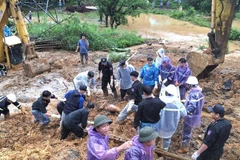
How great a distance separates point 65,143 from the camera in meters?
6.17

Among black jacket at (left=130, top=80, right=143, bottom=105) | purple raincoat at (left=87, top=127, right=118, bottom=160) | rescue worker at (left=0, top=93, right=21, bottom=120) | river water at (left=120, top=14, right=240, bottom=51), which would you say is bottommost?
river water at (left=120, top=14, right=240, bottom=51)

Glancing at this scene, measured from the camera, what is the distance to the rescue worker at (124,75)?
27.0ft

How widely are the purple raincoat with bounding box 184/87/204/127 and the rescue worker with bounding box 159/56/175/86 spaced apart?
2.32 meters

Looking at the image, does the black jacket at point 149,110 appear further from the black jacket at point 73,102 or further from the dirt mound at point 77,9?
the dirt mound at point 77,9

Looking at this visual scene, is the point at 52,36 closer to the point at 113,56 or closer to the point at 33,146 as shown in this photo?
the point at 113,56

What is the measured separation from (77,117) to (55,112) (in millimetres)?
2637

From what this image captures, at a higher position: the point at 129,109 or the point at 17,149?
the point at 129,109

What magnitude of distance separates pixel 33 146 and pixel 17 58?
24.8 ft

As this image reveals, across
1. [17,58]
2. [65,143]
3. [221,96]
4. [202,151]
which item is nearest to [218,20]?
[221,96]

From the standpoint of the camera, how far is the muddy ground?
588 cm

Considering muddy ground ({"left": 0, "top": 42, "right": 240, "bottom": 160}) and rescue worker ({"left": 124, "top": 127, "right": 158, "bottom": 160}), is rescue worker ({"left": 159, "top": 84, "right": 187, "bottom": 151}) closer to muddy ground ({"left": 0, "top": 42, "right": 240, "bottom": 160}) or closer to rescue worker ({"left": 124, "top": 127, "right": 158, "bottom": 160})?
muddy ground ({"left": 0, "top": 42, "right": 240, "bottom": 160})

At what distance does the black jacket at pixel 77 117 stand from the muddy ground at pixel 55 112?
1.61 ft

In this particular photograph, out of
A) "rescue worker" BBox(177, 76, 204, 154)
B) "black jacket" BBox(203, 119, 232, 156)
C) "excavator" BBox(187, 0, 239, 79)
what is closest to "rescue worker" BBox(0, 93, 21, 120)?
"rescue worker" BBox(177, 76, 204, 154)

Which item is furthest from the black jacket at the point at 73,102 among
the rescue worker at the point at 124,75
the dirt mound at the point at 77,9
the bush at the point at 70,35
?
the dirt mound at the point at 77,9
